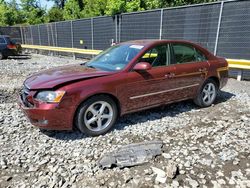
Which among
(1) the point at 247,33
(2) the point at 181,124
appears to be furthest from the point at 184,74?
(1) the point at 247,33

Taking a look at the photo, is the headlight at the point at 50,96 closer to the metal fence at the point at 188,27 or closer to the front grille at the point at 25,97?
the front grille at the point at 25,97

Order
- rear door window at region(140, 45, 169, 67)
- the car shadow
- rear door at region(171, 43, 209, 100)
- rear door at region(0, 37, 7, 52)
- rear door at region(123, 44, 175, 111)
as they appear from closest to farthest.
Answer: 1. the car shadow
2. rear door at region(123, 44, 175, 111)
3. rear door window at region(140, 45, 169, 67)
4. rear door at region(171, 43, 209, 100)
5. rear door at region(0, 37, 7, 52)

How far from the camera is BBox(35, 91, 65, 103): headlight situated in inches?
148

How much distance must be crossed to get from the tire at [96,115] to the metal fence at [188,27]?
Result: 20.4 feet

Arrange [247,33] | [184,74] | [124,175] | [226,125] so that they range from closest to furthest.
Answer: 1. [124,175]
2. [226,125]
3. [184,74]
4. [247,33]

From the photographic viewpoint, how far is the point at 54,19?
109 ft

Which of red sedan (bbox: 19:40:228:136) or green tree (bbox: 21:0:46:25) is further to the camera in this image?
green tree (bbox: 21:0:46:25)

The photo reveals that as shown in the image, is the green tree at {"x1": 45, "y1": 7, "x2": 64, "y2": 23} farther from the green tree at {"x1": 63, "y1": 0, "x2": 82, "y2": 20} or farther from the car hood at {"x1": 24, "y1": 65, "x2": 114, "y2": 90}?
the car hood at {"x1": 24, "y1": 65, "x2": 114, "y2": 90}

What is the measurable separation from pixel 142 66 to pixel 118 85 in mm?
558

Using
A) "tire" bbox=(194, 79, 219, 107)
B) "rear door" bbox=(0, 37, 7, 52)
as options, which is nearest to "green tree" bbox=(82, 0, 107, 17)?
"rear door" bbox=(0, 37, 7, 52)

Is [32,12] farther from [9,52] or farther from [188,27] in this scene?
[188,27]

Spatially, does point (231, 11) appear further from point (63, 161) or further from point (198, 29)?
point (63, 161)

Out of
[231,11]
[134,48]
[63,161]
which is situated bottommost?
[63,161]

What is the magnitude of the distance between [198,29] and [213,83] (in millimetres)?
4484
